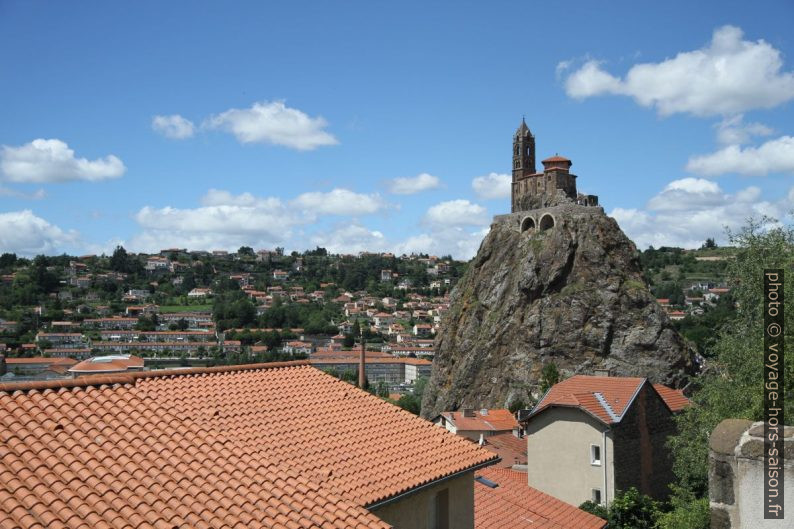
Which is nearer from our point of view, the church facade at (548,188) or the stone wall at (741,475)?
the stone wall at (741,475)

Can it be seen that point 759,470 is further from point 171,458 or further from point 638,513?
point 638,513

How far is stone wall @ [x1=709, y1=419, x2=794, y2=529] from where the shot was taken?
4.15 meters

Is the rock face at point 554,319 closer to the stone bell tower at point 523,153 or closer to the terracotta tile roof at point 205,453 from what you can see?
the stone bell tower at point 523,153

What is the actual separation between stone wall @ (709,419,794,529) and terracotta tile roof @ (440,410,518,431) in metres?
45.7

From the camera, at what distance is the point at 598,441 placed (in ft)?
82.8

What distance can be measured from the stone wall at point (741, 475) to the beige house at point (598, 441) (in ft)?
71.0

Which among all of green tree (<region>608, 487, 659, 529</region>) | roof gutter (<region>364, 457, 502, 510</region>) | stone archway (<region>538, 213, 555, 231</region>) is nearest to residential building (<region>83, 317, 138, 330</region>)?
stone archway (<region>538, 213, 555, 231</region>)

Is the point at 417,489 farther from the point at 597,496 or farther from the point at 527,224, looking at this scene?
the point at 527,224

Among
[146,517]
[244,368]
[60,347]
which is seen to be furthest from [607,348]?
[60,347]

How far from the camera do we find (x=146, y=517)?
5992mm

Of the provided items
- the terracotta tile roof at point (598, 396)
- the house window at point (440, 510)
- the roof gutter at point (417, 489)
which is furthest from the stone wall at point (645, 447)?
the house window at point (440, 510)

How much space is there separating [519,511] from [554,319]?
59991 millimetres

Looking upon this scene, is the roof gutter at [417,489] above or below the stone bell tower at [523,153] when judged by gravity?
below

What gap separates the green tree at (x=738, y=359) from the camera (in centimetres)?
1903
